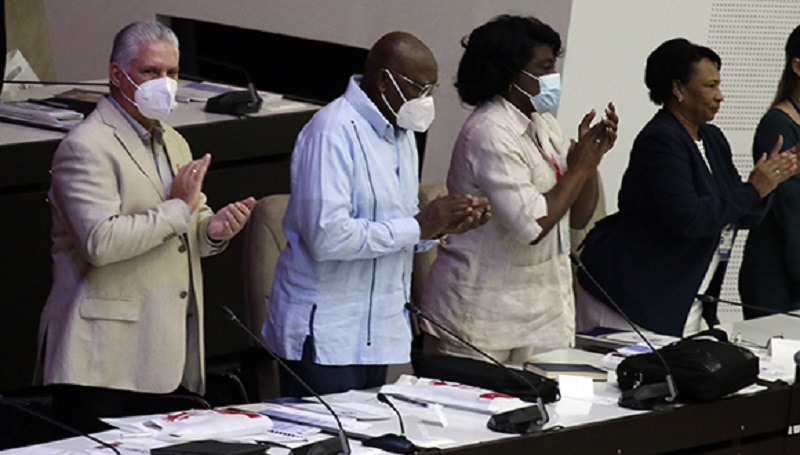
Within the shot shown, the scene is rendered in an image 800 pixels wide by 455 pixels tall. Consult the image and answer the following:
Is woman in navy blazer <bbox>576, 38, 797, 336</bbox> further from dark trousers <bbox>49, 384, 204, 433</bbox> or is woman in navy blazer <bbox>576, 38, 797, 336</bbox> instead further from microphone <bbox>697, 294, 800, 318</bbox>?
dark trousers <bbox>49, 384, 204, 433</bbox>

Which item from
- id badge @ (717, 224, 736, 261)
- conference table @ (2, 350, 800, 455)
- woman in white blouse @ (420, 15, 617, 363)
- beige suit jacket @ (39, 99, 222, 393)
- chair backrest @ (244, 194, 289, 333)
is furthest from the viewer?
id badge @ (717, 224, 736, 261)

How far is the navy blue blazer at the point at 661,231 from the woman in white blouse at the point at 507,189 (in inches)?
14.1

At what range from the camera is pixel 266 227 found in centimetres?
433

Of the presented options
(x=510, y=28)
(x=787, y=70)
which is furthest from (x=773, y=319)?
(x=510, y=28)

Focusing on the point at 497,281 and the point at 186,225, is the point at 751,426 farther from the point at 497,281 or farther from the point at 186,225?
the point at 186,225

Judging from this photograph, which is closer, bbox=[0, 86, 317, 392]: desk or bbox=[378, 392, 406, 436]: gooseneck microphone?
bbox=[378, 392, 406, 436]: gooseneck microphone

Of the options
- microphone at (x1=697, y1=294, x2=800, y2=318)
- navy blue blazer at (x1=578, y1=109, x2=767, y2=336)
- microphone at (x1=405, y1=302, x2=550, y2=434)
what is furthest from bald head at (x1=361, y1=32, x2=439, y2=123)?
microphone at (x1=697, y1=294, x2=800, y2=318)

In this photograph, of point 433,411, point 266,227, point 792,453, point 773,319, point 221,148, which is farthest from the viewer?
point 221,148

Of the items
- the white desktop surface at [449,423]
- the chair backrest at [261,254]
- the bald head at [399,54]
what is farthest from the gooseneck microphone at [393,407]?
the chair backrest at [261,254]

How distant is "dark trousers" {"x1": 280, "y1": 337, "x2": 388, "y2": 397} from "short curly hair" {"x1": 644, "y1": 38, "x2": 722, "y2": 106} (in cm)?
128

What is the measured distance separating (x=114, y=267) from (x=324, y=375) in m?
0.53

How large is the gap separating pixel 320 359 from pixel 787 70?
2.07 m

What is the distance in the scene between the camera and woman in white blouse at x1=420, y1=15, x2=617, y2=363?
3981mm

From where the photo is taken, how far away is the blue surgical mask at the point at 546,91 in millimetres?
4031
